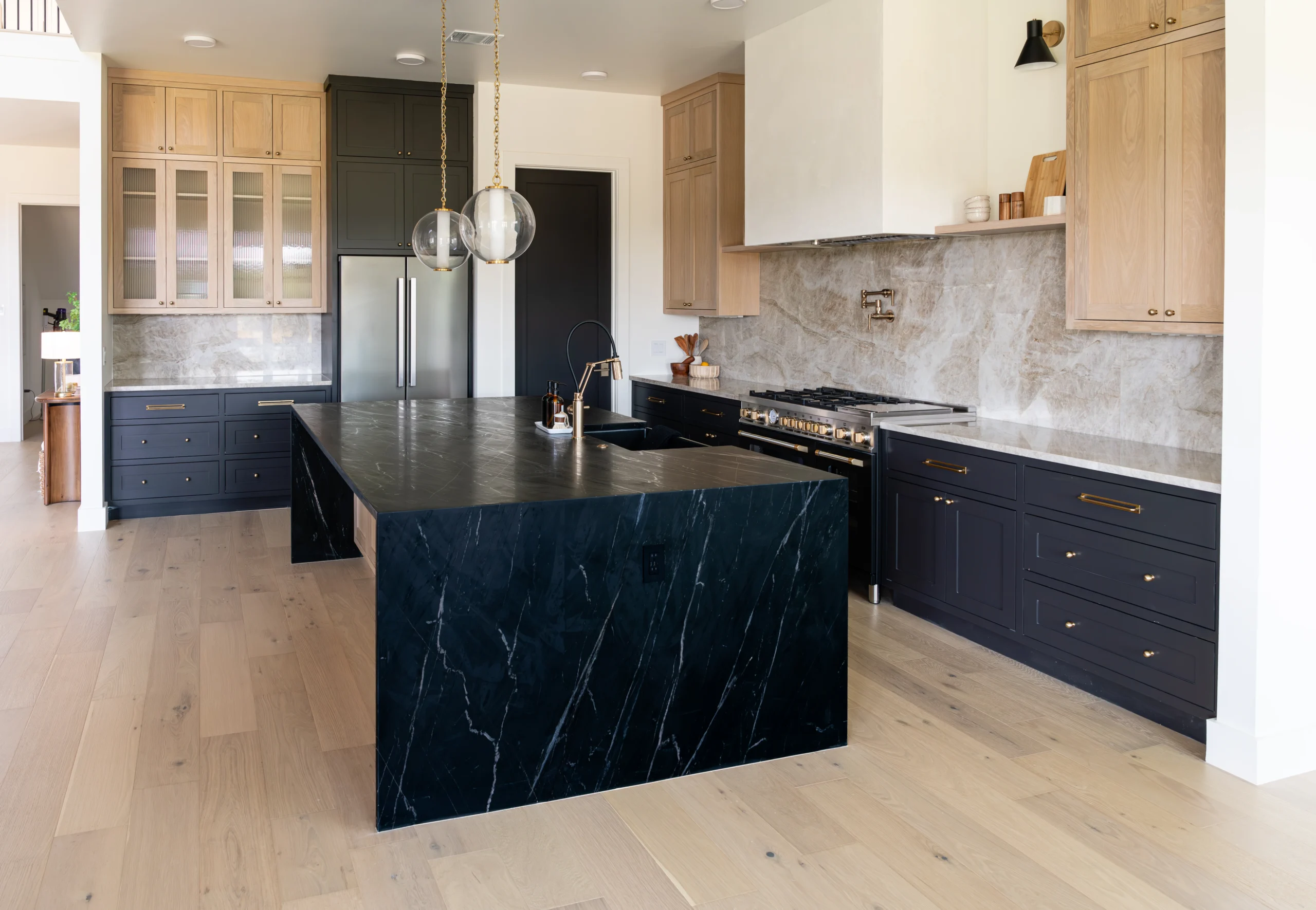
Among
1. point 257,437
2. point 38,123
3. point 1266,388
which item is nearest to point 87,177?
point 257,437

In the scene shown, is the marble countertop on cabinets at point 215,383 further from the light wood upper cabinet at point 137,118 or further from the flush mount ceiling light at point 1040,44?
the flush mount ceiling light at point 1040,44

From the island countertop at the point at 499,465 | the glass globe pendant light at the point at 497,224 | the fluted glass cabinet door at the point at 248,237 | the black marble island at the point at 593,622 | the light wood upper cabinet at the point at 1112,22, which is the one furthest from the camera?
the fluted glass cabinet door at the point at 248,237

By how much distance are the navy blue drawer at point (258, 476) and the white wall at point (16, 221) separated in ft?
14.5

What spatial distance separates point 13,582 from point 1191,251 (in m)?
5.19

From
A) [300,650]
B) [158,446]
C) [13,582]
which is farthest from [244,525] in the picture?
[300,650]

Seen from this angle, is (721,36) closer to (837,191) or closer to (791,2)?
(791,2)

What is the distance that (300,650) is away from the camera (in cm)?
405

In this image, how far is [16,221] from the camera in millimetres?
9508

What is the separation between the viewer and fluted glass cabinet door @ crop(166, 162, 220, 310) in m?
6.59

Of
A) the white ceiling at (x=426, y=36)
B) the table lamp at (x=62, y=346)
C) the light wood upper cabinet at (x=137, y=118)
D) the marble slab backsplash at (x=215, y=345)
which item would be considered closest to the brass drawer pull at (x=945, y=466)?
the white ceiling at (x=426, y=36)

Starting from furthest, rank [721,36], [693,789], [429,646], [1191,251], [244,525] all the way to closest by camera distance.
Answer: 1. [244,525]
2. [721,36]
3. [1191,251]
4. [693,789]
5. [429,646]

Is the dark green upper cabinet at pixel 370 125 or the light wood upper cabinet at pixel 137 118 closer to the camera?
the light wood upper cabinet at pixel 137 118

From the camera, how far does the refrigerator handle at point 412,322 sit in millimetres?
6777

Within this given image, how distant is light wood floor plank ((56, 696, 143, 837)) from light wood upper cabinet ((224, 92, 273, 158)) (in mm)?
4310
